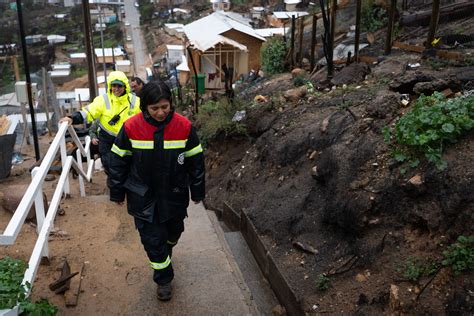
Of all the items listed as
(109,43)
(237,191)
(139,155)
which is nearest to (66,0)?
(109,43)

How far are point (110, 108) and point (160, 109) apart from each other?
7.10 ft

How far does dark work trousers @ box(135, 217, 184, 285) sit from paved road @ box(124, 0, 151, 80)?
1303 inches

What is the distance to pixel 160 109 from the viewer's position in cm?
306

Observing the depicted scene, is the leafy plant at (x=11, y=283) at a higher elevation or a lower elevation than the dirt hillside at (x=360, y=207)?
higher

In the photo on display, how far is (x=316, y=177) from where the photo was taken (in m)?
4.50

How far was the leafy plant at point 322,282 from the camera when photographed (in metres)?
3.37

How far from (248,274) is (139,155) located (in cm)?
168

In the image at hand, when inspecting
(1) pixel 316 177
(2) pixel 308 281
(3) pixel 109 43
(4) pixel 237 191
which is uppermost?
(1) pixel 316 177

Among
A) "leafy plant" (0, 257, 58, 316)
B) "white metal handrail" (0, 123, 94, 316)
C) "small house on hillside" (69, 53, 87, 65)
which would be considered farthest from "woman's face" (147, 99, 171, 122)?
"small house on hillside" (69, 53, 87, 65)

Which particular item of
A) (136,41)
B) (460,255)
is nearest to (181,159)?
(460,255)

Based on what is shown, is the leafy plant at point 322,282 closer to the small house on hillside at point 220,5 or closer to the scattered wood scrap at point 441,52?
the scattered wood scrap at point 441,52

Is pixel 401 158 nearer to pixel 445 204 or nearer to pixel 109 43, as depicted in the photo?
pixel 445 204

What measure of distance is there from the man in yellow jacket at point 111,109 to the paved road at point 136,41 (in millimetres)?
31137

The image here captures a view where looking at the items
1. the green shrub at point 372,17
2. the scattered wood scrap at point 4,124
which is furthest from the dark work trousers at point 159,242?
the green shrub at point 372,17
